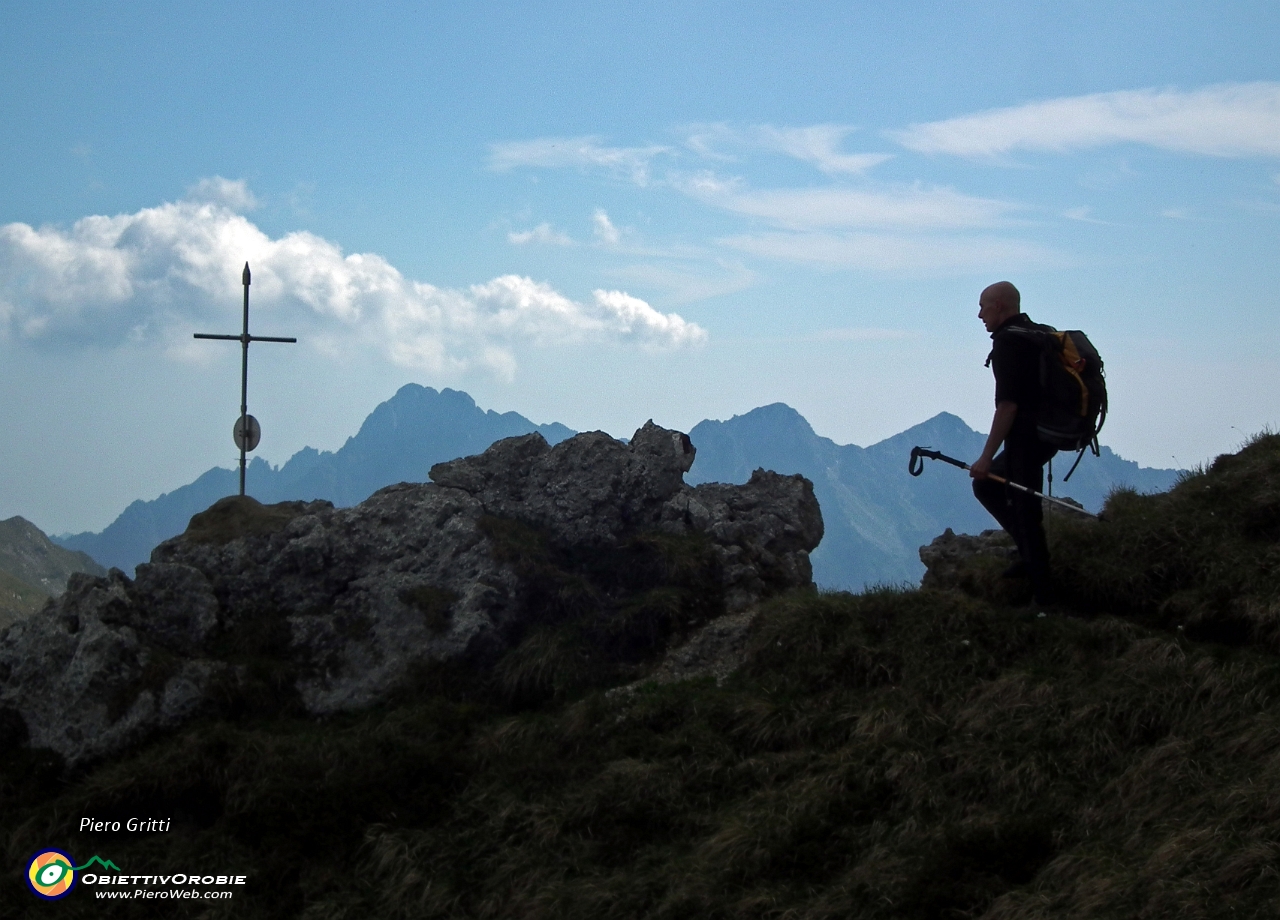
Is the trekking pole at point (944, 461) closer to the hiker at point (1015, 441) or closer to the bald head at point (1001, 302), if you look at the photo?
the hiker at point (1015, 441)

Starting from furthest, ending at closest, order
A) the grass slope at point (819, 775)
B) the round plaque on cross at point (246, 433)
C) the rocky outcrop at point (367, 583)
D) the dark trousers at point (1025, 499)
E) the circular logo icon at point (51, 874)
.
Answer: the round plaque on cross at point (246, 433), the rocky outcrop at point (367, 583), the dark trousers at point (1025, 499), the circular logo icon at point (51, 874), the grass slope at point (819, 775)

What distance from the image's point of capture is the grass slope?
6879 mm

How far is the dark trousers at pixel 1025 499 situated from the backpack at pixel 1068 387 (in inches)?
8.0

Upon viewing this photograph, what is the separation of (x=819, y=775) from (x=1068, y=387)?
4092 millimetres

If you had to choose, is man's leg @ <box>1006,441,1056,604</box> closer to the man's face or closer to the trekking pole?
the trekking pole

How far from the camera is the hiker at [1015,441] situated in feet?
31.3

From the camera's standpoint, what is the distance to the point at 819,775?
8.10m

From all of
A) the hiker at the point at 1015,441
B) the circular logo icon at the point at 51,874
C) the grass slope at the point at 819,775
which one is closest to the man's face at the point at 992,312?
the hiker at the point at 1015,441

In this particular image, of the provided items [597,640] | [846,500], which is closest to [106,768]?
[597,640]

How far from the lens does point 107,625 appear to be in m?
10.5

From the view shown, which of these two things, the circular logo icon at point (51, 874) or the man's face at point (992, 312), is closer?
the circular logo icon at point (51, 874)

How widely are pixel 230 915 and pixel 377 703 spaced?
8.99 ft

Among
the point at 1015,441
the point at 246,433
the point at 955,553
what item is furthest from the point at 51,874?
the point at 955,553

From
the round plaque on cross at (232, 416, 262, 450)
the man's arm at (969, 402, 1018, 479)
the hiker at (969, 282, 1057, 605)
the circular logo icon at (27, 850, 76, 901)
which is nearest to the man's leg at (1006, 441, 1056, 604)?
the hiker at (969, 282, 1057, 605)
